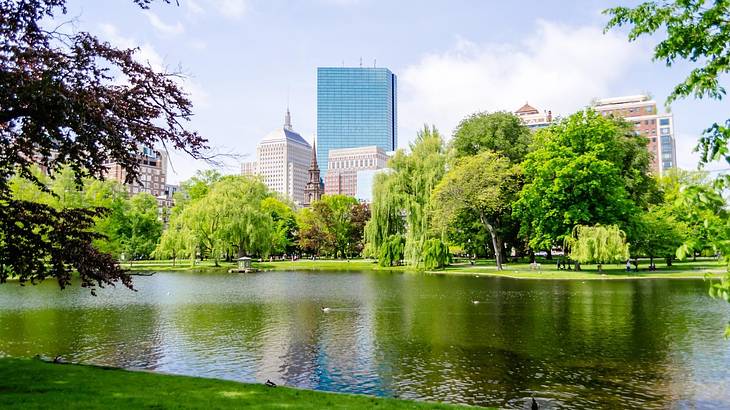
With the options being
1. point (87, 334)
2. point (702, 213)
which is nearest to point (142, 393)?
point (702, 213)

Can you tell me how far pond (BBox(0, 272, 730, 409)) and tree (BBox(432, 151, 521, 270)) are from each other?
19805mm

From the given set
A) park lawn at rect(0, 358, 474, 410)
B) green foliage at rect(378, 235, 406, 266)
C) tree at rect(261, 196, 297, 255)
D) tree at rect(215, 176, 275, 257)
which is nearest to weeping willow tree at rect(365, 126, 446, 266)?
green foliage at rect(378, 235, 406, 266)

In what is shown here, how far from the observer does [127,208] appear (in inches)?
2990

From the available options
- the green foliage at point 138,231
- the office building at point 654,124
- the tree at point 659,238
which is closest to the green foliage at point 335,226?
the green foliage at point 138,231

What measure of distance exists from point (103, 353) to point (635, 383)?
14214mm

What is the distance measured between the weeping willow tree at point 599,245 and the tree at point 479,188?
8755 millimetres

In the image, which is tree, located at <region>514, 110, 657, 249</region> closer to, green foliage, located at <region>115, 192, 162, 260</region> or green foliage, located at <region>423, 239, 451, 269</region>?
green foliage, located at <region>423, 239, 451, 269</region>

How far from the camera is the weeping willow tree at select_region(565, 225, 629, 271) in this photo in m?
41.5

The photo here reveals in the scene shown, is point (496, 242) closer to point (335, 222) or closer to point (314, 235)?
point (314, 235)

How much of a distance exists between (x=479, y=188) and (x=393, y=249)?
12.9 m

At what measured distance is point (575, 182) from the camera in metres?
45.6

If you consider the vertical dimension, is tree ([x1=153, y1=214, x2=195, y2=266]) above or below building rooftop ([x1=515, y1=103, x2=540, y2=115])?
below

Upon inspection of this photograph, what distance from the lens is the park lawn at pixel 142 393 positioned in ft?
27.8

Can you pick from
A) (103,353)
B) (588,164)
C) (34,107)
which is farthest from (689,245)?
(588,164)
